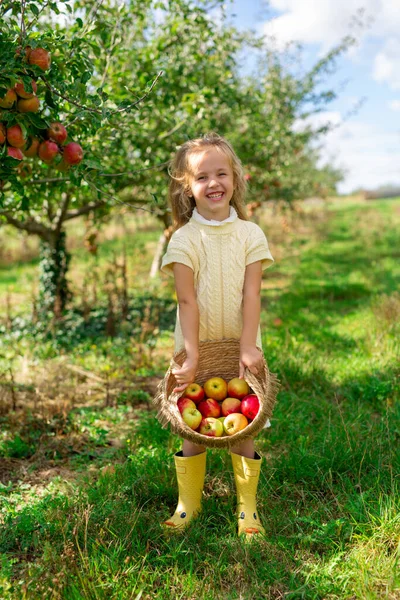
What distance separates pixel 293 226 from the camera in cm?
1642

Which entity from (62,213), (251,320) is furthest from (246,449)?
(62,213)

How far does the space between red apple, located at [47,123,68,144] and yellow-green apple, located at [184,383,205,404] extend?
133cm

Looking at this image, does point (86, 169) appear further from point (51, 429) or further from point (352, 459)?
point (352, 459)

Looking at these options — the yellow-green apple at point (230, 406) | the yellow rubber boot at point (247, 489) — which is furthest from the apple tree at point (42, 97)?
the yellow rubber boot at point (247, 489)

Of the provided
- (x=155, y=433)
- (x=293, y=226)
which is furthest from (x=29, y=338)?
(x=293, y=226)

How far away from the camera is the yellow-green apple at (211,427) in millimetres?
2467

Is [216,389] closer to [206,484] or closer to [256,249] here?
[206,484]

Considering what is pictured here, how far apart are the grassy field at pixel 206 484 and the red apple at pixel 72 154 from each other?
1567mm

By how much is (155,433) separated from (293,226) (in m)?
13.7

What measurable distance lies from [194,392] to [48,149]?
1328 mm

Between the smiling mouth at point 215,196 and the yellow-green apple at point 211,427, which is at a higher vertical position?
the smiling mouth at point 215,196

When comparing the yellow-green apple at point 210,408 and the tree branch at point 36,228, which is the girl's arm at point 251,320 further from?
the tree branch at point 36,228

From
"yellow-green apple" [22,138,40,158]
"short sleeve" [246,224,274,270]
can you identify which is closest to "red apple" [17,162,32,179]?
"yellow-green apple" [22,138,40,158]

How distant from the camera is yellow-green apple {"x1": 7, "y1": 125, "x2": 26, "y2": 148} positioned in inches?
95.0
